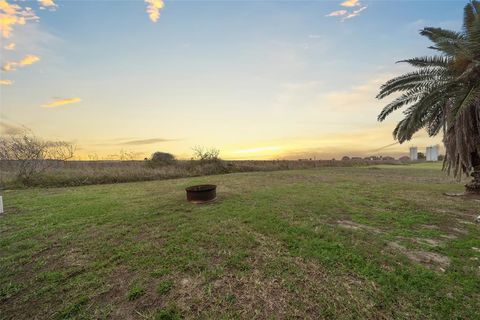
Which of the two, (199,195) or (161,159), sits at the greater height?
(161,159)

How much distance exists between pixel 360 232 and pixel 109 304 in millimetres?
4830

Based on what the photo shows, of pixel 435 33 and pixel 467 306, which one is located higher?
pixel 435 33

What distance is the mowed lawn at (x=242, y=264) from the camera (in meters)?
2.71

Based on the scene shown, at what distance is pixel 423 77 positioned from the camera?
9.31 metres

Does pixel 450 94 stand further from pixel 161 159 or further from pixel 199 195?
pixel 161 159

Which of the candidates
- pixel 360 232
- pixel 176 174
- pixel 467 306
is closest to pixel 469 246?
pixel 360 232

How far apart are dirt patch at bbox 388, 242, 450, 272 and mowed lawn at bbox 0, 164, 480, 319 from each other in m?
0.02

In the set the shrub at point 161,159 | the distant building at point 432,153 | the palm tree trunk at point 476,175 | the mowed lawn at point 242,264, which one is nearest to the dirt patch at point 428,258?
the mowed lawn at point 242,264

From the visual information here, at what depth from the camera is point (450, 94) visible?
822 centimetres

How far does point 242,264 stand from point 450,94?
32.3ft

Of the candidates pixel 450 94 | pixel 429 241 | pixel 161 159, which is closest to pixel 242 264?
pixel 429 241

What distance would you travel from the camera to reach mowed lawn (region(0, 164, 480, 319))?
271 centimetres

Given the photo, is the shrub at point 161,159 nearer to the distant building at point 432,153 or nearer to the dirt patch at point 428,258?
the dirt patch at point 428,258

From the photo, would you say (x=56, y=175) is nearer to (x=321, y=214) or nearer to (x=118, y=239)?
(x=118, y=239)
